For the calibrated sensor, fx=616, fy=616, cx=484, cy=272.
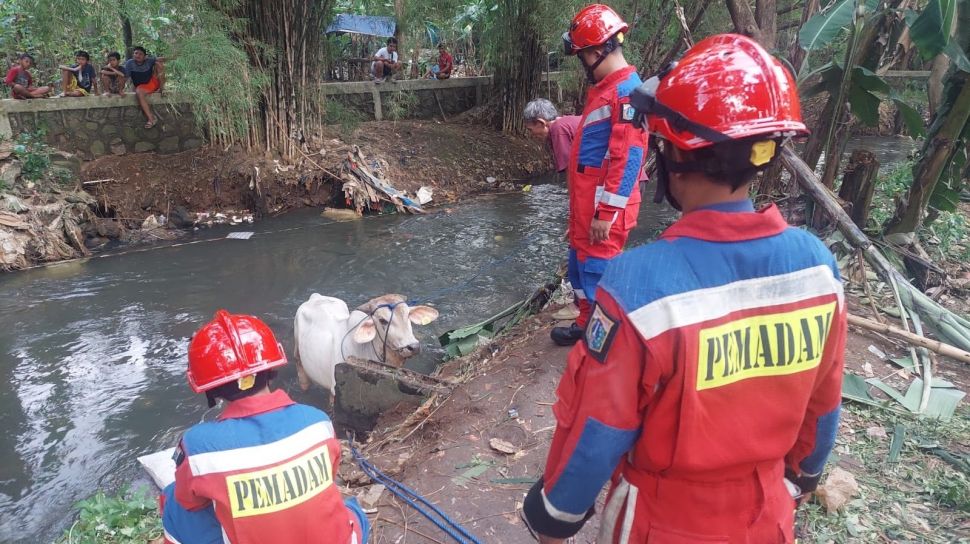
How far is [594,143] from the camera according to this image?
12.7 feet

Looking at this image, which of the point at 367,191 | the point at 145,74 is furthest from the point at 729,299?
the point at 145,74

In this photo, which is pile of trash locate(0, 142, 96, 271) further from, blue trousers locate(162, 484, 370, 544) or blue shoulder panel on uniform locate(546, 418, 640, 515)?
blue shoulder panel on uniform locate(546, 418, 640, 515)

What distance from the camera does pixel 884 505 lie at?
2820 mm

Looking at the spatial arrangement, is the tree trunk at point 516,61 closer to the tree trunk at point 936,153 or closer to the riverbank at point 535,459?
the tree trunk at point 936,153

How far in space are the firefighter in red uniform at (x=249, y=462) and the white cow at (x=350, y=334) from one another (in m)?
2.56

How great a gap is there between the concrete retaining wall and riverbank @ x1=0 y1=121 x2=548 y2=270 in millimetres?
290

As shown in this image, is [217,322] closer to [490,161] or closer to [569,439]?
[569,439]

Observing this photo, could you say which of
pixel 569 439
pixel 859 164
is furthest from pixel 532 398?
pixel 859 164

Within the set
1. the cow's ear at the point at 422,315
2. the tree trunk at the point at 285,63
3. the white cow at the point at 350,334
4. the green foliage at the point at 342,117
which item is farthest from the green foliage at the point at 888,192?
the green foliage at the point at 342,117

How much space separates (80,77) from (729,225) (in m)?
13.8

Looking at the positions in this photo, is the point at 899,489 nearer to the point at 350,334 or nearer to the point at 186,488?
the point at 186,488

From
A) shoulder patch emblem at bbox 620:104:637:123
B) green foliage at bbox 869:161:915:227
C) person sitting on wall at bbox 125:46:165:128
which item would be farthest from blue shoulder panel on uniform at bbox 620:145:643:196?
person sitting on wall at bbox 125:46:165:128

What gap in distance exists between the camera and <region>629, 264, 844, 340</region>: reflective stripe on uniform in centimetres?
123

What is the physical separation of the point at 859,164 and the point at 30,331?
341 inches
